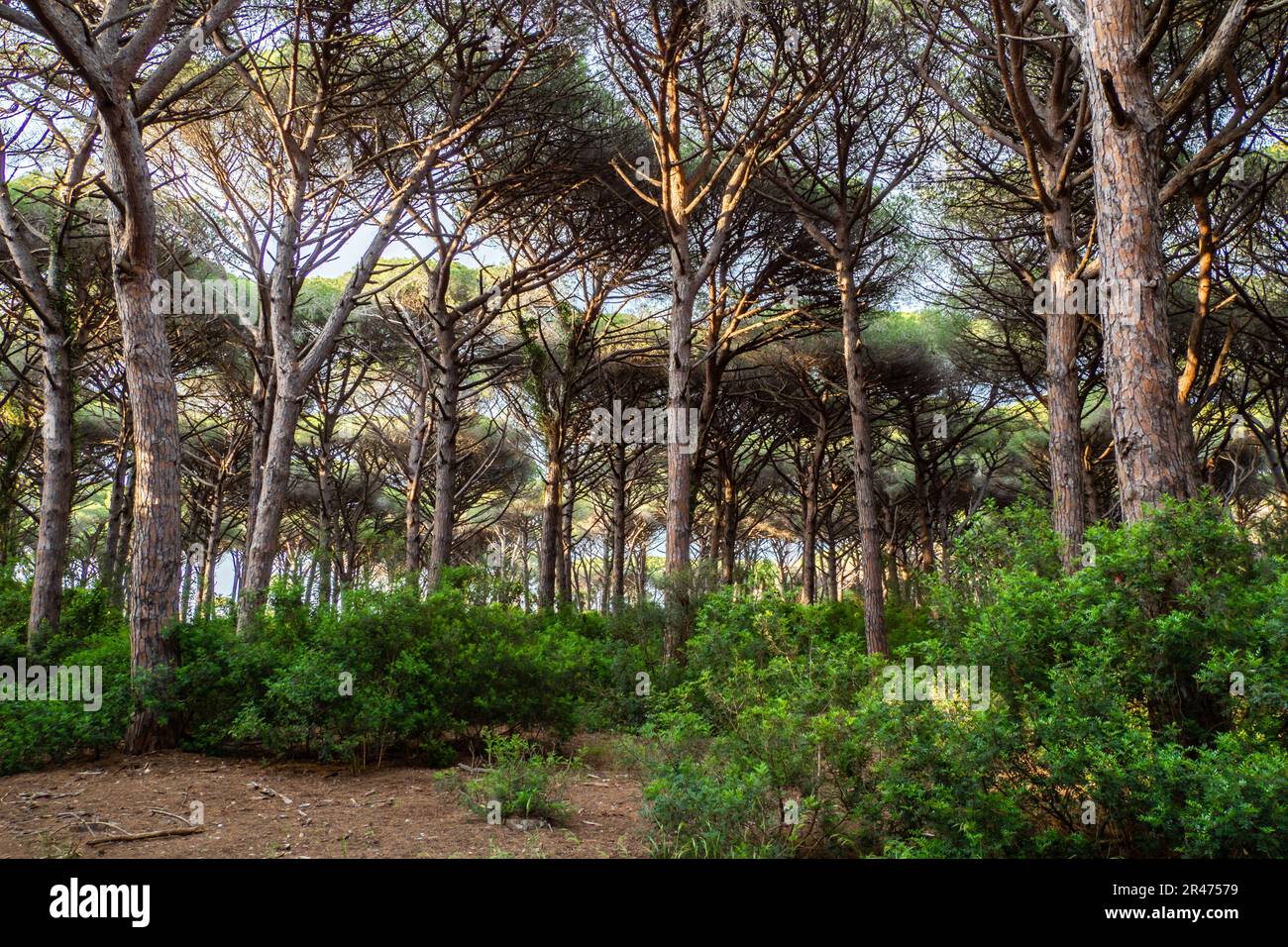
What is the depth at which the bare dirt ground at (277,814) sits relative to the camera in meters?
4.13

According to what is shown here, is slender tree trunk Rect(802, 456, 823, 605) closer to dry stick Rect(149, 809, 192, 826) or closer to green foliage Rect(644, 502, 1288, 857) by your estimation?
green foliage Rect(644, 502, 1288, 857)

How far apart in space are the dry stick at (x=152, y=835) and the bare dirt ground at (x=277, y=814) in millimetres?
26

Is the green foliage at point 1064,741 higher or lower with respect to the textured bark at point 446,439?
lower

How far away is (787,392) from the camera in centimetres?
1852

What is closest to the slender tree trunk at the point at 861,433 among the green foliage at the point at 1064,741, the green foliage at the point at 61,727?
the green foliage at the point at 1064,741

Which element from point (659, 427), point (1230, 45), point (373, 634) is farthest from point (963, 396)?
point (373, 634)

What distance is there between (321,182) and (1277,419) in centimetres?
1720

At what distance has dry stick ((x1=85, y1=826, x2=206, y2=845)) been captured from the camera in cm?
416

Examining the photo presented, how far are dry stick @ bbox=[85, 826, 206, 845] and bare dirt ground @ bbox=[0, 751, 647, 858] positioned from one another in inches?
1.0

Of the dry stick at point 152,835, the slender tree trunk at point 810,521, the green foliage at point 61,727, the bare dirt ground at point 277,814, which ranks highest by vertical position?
the slender tree trunk at point 810,521

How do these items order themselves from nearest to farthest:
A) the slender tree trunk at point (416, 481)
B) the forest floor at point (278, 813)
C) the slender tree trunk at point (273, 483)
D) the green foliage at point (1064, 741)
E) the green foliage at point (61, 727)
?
1. the green foliage at point (1064, 741)
2. the forest floor at point (278, 813)
3. the green foliage at point (61, 727)
4. the slender tree trunk at point (273, 483)
5. the slender tree trunk at point (416, 481)

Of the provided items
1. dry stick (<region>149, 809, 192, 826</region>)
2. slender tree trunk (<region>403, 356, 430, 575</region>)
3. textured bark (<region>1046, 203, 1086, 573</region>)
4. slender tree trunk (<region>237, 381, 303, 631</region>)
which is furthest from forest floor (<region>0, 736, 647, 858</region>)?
slender tree trunk (<region>403, 356, 430, 575</region>)

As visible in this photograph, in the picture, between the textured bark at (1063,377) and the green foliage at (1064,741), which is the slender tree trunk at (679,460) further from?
the green foliage at (1064,741)
